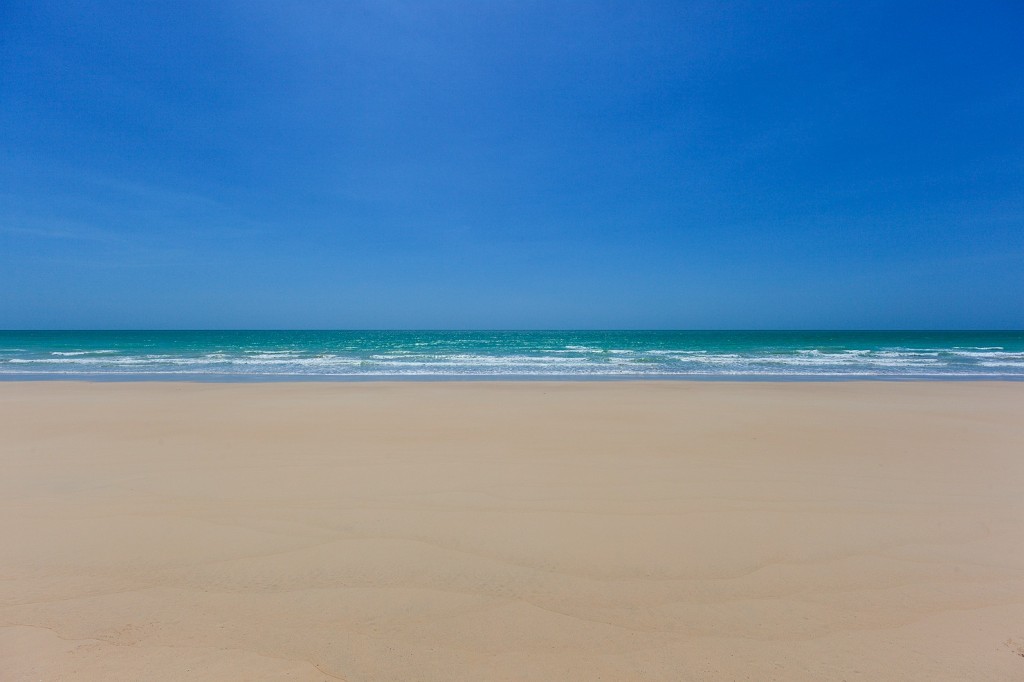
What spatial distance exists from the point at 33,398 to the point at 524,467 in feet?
42.0

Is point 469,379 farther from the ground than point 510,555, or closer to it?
farther from the ground

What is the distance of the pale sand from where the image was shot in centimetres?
227

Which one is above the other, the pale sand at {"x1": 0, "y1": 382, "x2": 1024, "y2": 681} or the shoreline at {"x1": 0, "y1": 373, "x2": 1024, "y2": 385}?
the shoreline at {"x1": 0, "y1": 373, "x2": 1024, "y2": 385}

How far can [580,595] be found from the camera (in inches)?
108

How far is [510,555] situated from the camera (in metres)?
3.24

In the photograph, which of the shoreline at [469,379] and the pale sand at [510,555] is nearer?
the pale sand at [510,555]

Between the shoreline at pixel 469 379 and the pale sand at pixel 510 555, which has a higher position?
the shoreline at pixel 469 379

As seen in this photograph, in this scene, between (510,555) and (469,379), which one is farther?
(469,379)

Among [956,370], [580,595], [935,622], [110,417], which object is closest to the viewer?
[935,622]

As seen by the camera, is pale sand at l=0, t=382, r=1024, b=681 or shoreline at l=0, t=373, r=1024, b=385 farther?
shoreline at l=0, t=373, r=1024, b=385

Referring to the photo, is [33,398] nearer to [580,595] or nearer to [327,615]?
[327,615]

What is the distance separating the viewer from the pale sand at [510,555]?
227 centimetres

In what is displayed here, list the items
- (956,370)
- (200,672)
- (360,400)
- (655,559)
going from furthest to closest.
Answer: (956,370)
(360,400)
(655,559)
(200,672)

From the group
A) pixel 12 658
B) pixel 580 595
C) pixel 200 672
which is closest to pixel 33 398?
pixel 12 658
